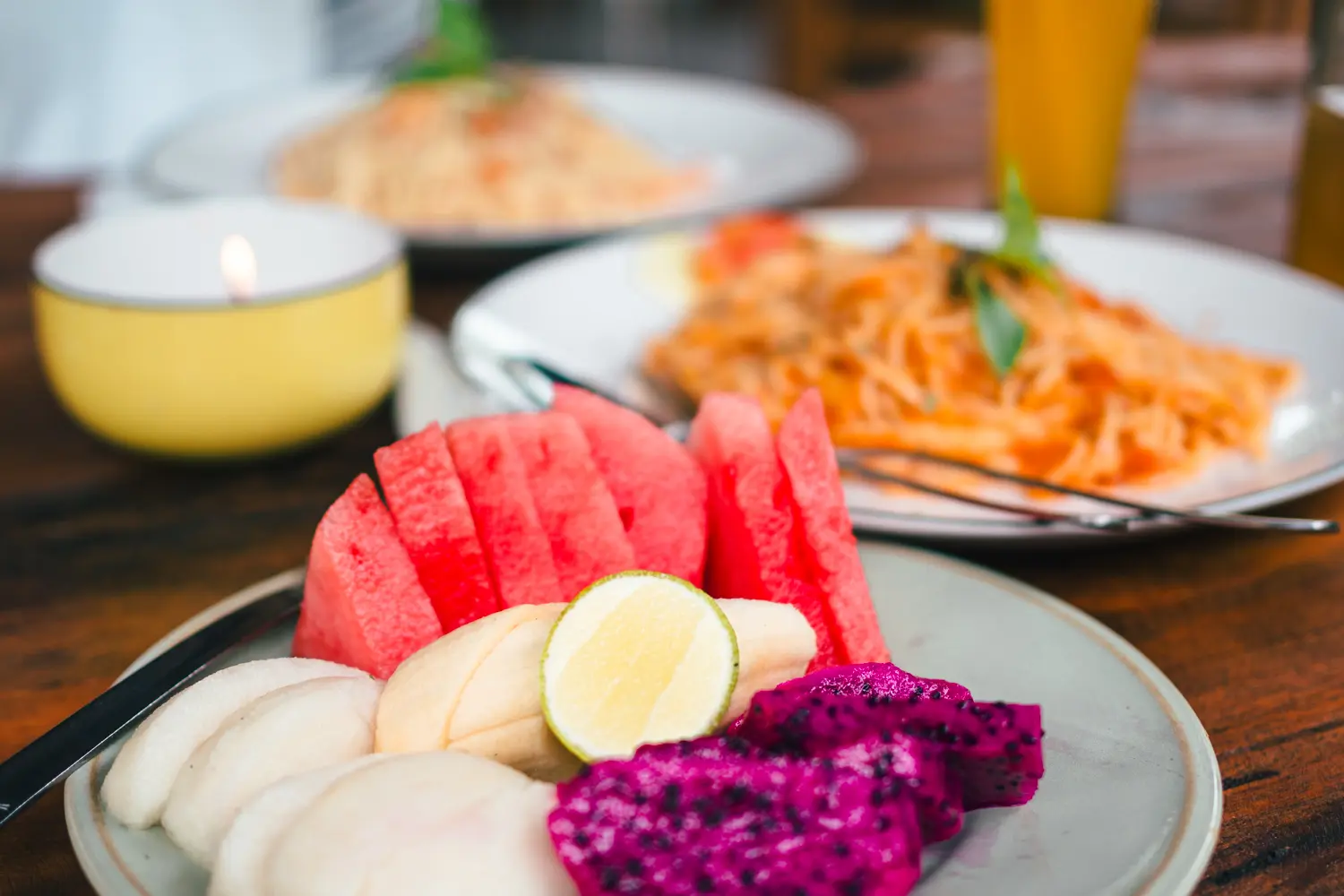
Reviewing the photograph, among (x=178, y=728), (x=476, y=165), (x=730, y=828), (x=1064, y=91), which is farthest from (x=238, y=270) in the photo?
(x=1064, y=91)

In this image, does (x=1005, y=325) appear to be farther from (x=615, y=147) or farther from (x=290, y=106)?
(x=290, y=106)

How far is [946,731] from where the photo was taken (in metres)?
0.73

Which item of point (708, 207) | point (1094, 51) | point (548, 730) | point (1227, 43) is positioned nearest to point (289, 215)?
point (708, 207)

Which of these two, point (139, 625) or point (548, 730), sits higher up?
point (548, 730)

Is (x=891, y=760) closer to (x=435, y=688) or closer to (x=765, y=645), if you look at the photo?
(x=765, y=645)

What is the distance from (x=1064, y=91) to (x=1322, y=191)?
49cm

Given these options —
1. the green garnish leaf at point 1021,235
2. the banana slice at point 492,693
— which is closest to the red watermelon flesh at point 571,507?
the banana slice at point 492,693

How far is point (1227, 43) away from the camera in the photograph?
403 centimetres

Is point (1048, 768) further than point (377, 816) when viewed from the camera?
Yes

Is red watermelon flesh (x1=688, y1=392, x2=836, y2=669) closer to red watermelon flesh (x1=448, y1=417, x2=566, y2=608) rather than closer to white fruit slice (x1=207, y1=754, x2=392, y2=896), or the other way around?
red watermelon flesh (x1=448, y1=417, x2=566, y2=608)

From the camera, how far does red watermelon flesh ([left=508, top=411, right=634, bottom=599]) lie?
930mm

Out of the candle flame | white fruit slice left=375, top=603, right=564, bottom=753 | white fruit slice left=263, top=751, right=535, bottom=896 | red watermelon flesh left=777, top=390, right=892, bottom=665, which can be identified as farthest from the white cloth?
white fruit slice left=263, top=751, right=535, bottom=896

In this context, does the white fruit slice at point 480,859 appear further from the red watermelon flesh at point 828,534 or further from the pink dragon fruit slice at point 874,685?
the red watermelon flesh at point 828,534

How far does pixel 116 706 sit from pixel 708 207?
168cm
